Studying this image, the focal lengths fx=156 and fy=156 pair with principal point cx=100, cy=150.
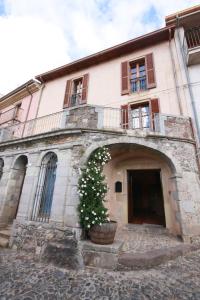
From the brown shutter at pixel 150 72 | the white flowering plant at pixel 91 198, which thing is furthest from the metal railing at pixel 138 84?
A: the white flowering plant at pixel 91 198

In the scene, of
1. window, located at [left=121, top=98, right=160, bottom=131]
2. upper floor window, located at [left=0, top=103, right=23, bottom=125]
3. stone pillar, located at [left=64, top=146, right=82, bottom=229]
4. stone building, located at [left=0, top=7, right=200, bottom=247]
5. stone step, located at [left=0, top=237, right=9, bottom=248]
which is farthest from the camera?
upper floor window, located at [left=0, top=103, right=23, bottom=125]

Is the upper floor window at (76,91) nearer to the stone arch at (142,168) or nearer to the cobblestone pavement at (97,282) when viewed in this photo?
the stone arch at (142,168)

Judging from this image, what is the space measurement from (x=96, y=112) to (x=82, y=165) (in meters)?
2.15

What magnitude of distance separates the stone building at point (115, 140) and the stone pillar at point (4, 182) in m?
0.04

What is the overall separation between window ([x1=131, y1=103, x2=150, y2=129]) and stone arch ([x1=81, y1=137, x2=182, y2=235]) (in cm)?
149

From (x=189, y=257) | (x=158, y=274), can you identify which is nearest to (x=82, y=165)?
(x=158, y=274)

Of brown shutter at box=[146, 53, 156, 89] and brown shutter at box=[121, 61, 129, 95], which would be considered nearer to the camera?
brown shutter at box=[146, 53, 156, 89]

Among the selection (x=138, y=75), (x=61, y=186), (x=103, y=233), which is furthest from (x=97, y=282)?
(x=138, y=75)

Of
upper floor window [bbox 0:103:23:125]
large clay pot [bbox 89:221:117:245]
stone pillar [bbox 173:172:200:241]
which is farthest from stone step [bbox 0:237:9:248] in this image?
A: upper floor window [bbox 0:103:23:125]

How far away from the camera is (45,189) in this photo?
541 centimetres

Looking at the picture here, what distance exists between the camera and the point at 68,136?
5.43 meters

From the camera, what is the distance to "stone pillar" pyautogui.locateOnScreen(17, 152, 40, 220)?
5.07 meters

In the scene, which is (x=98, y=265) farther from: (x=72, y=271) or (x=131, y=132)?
(x=131, y=132)

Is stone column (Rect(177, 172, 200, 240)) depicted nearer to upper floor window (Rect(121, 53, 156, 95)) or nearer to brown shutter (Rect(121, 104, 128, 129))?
brown shutter (Rect(121, 104, 128, 129))
